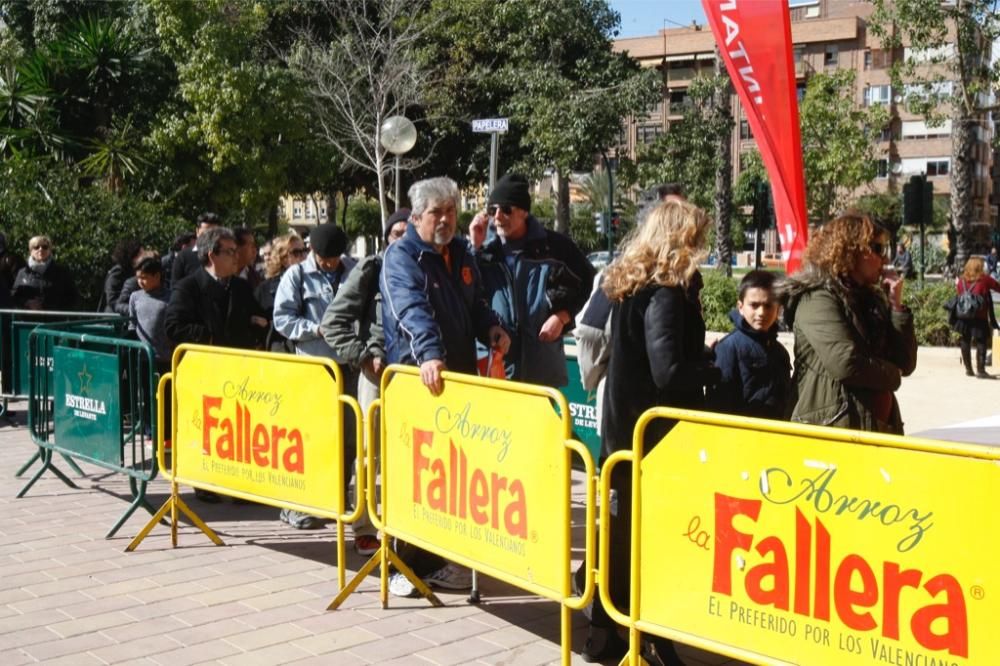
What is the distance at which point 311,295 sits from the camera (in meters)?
7.23

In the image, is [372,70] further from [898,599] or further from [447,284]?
[898,599]

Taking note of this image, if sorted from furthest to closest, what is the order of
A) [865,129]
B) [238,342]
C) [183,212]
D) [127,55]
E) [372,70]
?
1. [865,129]
2. [372,70]
3. [183,212]
4. [127,55]
5. [238,342]

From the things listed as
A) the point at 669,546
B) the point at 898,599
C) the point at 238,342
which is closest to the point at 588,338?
the point at 669,546

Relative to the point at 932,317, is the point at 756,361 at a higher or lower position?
higher

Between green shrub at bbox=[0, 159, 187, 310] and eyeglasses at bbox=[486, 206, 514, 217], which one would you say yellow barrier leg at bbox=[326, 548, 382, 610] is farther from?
green shrub at bbox=[0, 159, 187, 310]

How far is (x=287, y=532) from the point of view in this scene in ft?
23.2

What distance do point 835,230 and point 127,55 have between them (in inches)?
809

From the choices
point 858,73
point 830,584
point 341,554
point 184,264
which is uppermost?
point 858,73

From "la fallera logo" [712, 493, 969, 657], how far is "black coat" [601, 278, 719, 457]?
793 millimetres

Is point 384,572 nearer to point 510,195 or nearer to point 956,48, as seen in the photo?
point 510,195

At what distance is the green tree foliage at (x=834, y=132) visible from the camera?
39.9m

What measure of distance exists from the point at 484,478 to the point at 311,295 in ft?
9.24

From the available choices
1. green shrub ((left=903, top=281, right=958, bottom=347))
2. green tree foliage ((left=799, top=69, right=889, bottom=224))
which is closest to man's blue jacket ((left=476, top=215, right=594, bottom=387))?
green shrub ((left=903, top=281, right=958, bottom=347))

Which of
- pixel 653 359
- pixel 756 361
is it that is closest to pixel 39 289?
pixel 756 361
